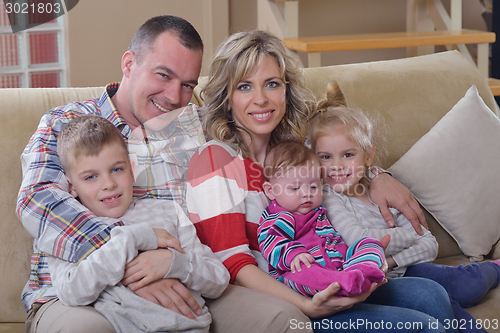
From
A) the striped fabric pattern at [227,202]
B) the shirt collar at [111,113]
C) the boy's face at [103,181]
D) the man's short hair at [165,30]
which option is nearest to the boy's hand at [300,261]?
the striped fabric pattern at [227,202]

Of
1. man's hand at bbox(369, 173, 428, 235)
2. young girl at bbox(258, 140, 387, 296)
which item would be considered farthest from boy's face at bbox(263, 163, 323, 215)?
man's hand at bbox(369, 173, 428, 235)

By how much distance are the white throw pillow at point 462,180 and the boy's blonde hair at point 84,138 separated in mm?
1052

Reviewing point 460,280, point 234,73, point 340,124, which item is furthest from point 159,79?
point 460,280

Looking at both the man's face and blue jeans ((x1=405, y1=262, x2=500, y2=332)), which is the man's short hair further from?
blue jeans ((x1=405, y1=262, x2=500, y2=332))

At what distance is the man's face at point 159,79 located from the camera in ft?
5.08

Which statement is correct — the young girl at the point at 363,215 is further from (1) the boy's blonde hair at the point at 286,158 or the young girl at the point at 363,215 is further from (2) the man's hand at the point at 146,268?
(2) the man's hand at the point at 146,268

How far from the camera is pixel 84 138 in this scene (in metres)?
1.26

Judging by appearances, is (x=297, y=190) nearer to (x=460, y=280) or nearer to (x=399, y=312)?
(x=399, y=312)

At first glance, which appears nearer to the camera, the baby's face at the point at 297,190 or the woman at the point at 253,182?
the woman at the point at 253,182

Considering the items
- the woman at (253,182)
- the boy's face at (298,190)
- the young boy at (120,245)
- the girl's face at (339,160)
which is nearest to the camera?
the young boy at (120,245)

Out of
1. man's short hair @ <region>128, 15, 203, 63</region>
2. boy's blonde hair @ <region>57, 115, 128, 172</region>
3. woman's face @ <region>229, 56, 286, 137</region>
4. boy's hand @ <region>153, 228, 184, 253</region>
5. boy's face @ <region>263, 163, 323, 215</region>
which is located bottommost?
boy's hand @ <region>153, 228, 184, 253</region>

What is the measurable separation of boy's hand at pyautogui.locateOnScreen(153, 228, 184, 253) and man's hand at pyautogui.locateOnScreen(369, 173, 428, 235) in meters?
0.68

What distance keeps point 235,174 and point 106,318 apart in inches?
20.2

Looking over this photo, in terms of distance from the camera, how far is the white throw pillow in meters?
1.76
